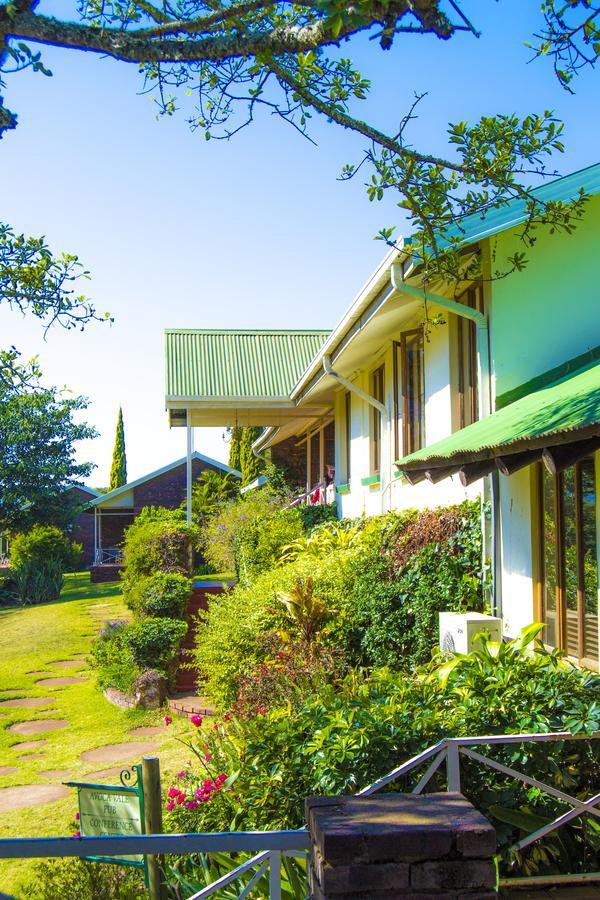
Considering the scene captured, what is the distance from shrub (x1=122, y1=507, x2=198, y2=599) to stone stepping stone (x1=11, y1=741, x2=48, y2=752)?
622 centimetres

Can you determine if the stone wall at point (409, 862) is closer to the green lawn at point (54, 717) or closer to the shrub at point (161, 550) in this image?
the green lawn at point (54, 717)

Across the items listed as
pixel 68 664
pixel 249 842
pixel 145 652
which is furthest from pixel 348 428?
pixel 249 842

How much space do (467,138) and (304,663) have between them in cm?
496

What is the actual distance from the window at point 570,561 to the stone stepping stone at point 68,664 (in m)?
11.9

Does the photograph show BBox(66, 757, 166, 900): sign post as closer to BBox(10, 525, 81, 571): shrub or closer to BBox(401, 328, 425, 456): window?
BBox(401, 328, 425, 456): window

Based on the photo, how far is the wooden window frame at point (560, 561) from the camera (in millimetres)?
7375

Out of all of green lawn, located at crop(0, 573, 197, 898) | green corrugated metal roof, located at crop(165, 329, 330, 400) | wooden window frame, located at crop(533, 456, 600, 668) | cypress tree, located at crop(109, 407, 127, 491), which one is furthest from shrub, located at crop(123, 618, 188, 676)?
cypress tree, located at crop(109, 407, 127, 491)

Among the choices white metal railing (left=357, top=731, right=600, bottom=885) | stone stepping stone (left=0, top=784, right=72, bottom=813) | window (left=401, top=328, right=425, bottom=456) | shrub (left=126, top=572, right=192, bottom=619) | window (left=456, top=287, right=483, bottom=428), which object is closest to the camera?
white metal railing (left=357, top=731, right=600, bottom=885)

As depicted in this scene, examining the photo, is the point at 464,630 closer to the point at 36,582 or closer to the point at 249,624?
the point at 249,624

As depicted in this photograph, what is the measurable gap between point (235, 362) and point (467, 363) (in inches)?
531

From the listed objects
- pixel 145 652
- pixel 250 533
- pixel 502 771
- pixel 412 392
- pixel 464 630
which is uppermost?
pixel 412 392

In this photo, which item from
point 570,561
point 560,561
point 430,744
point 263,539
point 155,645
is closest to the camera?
point 430,744

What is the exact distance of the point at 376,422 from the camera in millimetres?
15617

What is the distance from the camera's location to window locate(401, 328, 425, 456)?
39.8ft
